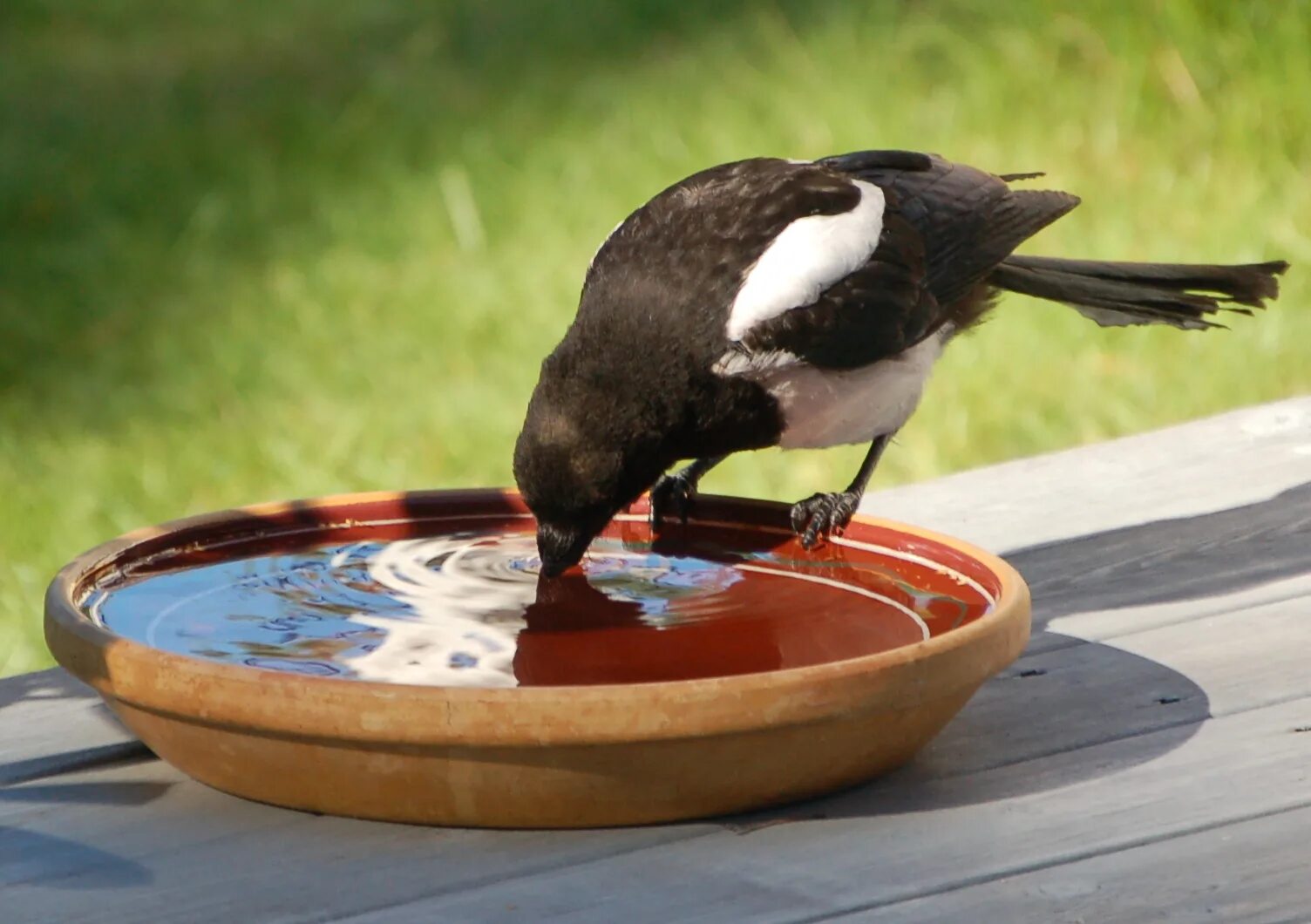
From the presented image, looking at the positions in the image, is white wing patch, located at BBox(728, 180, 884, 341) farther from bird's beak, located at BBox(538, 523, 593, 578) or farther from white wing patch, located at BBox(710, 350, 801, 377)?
bird's beak, located at BBox(538, 523, 593, 578)

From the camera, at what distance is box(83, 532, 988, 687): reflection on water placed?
2.26 m

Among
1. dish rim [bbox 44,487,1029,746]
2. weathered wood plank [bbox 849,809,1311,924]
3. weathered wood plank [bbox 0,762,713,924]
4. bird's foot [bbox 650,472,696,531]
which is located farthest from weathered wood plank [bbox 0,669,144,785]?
weathered wood plank [bbox 849,809,1311,924]

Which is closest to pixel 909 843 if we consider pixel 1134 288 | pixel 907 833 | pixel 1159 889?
pixel 907 833

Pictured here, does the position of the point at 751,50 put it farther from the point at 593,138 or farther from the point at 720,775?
the point at 720,775

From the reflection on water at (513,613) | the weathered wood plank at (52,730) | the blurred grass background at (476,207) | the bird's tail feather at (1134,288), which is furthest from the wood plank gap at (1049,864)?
the blurred grass background at (476,207)

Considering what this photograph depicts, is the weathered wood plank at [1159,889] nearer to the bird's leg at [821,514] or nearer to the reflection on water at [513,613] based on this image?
the reflection on water at [513,613]

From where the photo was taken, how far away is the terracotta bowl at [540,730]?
1902 millimetres

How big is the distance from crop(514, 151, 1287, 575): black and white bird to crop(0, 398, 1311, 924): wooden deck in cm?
48

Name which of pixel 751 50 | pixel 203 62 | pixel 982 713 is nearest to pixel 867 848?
pixel 982 713

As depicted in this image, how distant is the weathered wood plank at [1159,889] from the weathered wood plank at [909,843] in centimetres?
3

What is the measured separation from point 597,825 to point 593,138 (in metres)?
4.94

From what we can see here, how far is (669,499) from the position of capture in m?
2.97

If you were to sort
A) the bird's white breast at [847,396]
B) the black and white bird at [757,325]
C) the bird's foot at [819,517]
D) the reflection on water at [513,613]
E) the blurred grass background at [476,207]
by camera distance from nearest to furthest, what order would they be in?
the reflection on water at [513,613]
the bird's foot at [819,517]
the black and white bird at [757,325]
the bird's white breast at [847,396]
the blurred grass background at [476,207]

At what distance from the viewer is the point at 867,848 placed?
200 cm
